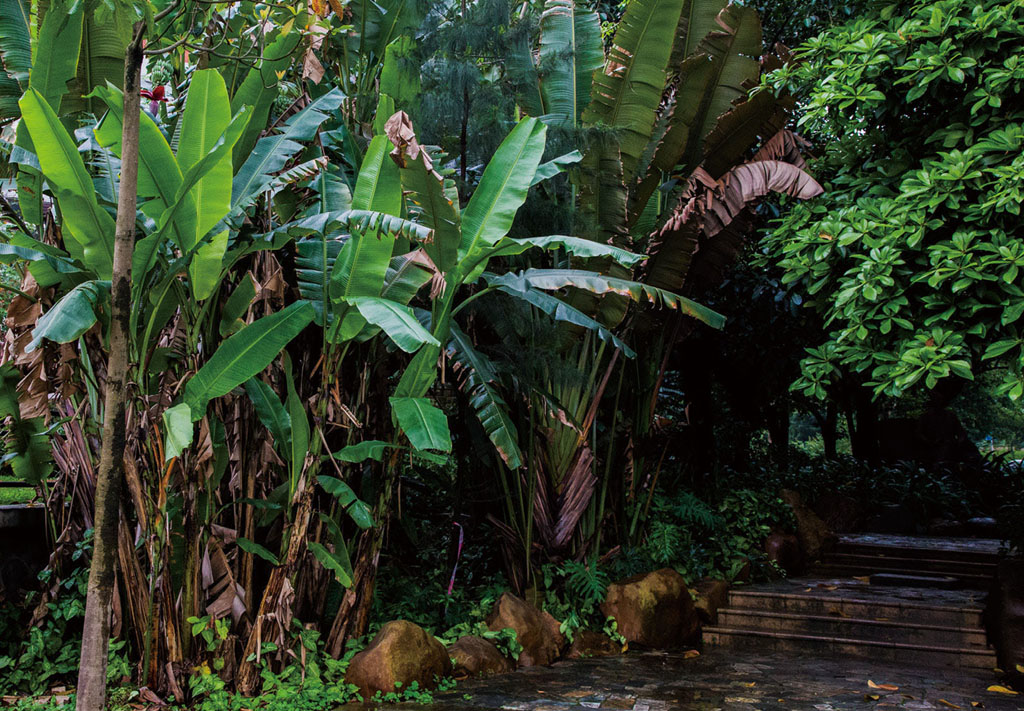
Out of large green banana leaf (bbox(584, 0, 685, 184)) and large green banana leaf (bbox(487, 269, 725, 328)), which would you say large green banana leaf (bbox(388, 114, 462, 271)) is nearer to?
large green banana leaf (bbox(487, 269, 725, 328))

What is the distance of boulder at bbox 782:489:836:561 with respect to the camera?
33.0ft

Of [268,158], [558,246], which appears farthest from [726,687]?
[268,158]

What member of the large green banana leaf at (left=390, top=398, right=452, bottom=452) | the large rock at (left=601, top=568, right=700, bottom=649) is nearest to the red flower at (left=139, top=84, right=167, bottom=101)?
the large green banana leaf at (left=390, top=398, right=452, bottom=452)

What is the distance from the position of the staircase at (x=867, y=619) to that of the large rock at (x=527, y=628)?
66.7 inches

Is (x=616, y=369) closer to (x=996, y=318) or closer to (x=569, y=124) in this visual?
(x=569, y=124)

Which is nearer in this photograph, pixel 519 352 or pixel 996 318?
pixel 996 318

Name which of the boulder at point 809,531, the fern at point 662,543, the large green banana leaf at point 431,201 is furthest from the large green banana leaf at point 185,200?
the boulder at point 809,531

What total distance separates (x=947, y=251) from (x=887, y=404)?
51.0ft

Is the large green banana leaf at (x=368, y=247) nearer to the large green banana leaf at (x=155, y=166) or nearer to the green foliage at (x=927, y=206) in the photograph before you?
the large green banana leaf at (x=155, y=166)

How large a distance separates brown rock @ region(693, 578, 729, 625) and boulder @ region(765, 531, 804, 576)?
56.5 inches

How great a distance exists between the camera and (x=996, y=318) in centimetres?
439

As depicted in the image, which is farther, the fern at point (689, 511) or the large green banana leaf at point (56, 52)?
the fern at point (689, 511)

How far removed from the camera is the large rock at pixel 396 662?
5.18m

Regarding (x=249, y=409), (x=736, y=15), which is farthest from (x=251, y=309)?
(x=736, y=15)
